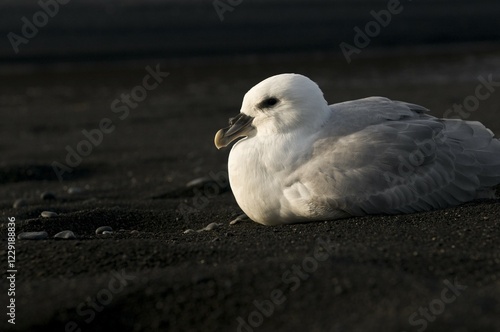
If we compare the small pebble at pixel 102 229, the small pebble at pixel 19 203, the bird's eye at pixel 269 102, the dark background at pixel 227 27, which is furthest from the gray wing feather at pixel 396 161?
the dark background at pixel 227 27

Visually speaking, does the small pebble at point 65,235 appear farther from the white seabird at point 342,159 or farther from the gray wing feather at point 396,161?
the gray wing feather at point 396,161

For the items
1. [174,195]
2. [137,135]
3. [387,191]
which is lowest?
[137,135]

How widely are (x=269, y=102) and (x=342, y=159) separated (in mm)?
658

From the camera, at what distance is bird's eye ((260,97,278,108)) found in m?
5.48

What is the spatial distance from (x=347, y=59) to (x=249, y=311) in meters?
15.7

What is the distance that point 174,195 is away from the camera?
708 centimetres

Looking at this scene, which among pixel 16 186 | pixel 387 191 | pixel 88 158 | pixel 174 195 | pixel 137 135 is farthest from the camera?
pixel 137 135

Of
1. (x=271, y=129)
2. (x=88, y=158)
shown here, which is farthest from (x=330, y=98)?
(x=271, y=129)

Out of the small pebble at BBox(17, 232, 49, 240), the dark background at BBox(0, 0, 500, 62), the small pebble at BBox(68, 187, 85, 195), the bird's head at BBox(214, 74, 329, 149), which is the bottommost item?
the dark background at BBox(0, 0, 500, 62)

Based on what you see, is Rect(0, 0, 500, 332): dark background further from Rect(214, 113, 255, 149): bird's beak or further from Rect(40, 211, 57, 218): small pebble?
Rect(214, 113, 255, 149): bird's beak

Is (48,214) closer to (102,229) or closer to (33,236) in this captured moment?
(102,229)

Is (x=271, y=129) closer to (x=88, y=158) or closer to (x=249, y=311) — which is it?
(x=249, y=311)

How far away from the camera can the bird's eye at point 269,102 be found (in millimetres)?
5477

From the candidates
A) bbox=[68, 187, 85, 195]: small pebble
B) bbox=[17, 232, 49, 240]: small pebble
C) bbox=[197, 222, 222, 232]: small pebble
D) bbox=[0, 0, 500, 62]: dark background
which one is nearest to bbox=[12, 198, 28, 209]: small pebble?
bbox=[68, 187, 85, 195]: small pebble
